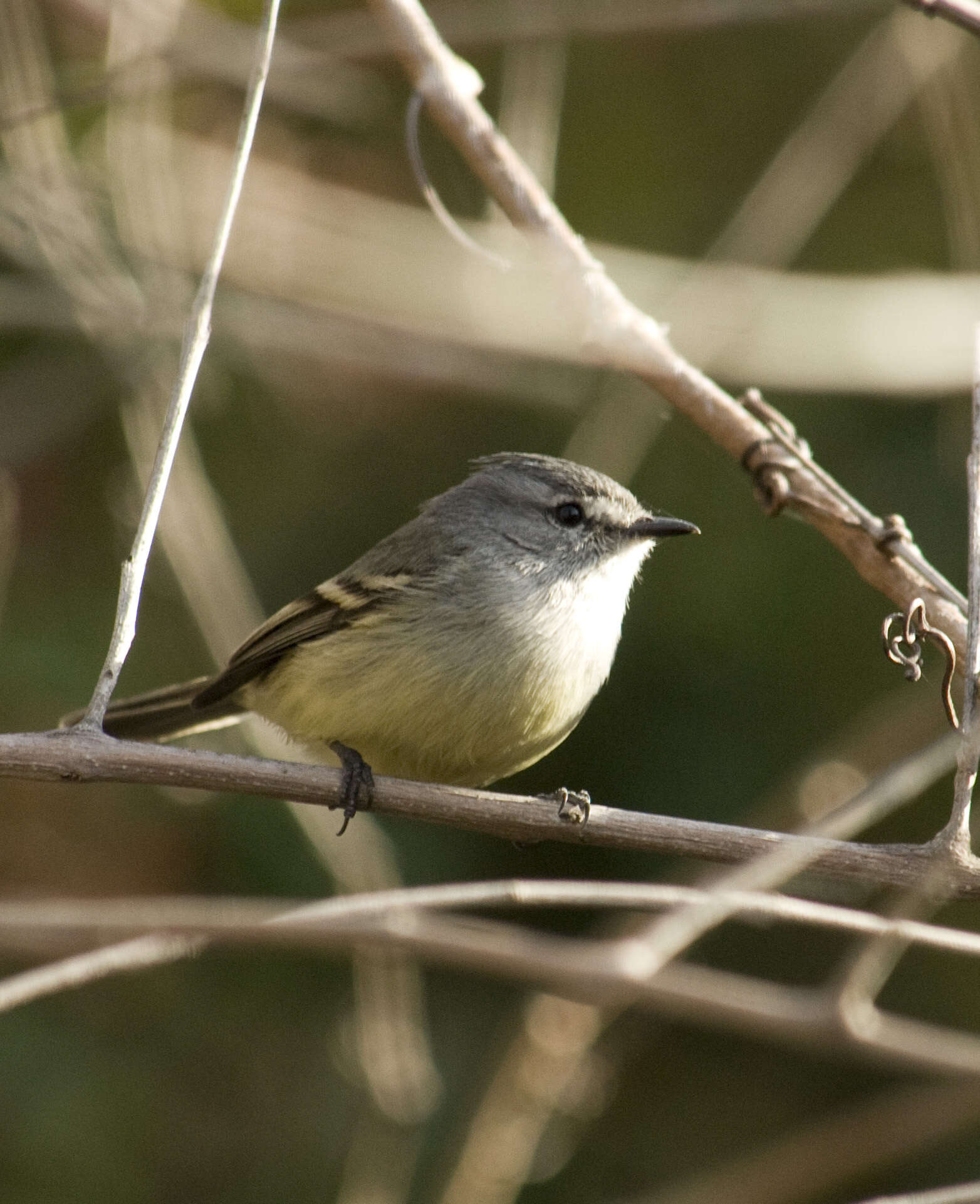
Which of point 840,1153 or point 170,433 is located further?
point 840,1153

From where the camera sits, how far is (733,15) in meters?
4.30

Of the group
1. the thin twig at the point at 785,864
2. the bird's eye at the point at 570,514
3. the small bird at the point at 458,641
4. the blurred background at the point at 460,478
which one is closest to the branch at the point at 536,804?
the thin twig at the point at 785,864

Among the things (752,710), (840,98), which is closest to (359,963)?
(752,710)

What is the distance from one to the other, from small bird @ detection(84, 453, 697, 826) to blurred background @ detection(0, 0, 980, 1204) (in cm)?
31

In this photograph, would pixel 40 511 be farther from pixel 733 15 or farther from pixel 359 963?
pixel 733 15

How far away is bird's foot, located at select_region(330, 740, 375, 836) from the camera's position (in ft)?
9.39

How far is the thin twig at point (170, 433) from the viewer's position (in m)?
2.38

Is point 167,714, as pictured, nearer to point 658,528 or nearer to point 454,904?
point 658,528

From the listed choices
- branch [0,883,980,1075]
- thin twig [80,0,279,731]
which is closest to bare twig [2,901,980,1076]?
branch [0,883,980,1075]

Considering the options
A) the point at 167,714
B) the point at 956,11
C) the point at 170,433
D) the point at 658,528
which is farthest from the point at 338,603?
the point at 956,11

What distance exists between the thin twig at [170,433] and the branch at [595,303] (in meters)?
0.77

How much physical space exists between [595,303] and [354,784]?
48.8 inches

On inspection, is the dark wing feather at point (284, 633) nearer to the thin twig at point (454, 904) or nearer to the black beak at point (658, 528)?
the black beak at point (658, 528)

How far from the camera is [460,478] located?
16.8 feet
